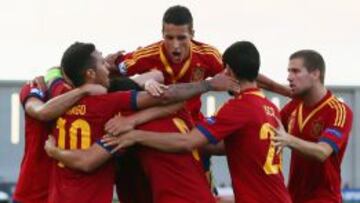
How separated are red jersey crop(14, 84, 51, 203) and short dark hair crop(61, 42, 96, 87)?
669mm

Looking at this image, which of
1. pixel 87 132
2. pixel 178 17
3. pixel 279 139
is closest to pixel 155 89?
pixel 87 132

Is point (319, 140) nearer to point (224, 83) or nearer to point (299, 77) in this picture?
point (299, 77)

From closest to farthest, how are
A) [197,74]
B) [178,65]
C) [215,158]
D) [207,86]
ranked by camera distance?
[207,86], [178,65], [197,74], [215,158]

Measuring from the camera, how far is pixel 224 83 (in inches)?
A: 466

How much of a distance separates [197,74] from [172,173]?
75.5 inches

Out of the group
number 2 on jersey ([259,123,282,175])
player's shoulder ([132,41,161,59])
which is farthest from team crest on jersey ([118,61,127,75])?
number 2 on jersey ([259,123,282,175])

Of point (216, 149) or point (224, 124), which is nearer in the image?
point (224, 124)

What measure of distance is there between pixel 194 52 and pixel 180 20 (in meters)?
0.60

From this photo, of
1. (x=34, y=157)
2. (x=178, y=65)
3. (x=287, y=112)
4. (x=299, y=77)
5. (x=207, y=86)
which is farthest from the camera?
(x=287, y=112)

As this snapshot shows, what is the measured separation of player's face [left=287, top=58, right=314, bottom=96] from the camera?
503 inches

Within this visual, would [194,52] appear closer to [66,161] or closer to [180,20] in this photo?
[180,20]

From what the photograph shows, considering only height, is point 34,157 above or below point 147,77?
below

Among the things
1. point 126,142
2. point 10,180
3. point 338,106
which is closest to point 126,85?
point 126,142

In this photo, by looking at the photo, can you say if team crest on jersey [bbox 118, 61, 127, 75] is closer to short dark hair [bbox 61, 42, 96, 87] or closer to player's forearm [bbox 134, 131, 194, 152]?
short dark hair [bbox 61, 42, 96, 87]
